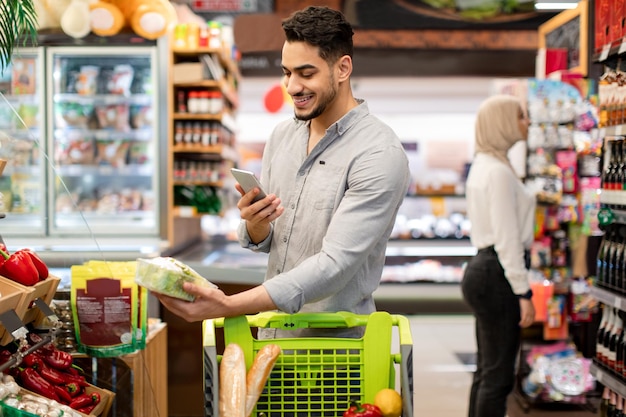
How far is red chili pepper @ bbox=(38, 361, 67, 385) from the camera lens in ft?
8.44

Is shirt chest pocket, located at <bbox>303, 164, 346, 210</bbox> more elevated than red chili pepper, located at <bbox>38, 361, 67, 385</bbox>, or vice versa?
shirt chest pocket, located at <bbox>303, 164, 346, 210</bbox>

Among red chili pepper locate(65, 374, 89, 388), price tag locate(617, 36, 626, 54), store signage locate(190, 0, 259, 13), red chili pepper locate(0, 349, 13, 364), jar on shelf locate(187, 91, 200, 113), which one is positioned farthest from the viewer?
store signage locate(190, 0, 259, 13)

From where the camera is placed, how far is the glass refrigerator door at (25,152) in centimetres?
377

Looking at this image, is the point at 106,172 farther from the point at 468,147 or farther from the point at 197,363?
the point at 468,147

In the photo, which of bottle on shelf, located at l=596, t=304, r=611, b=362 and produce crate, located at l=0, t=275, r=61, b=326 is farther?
bottle on shelf, located at l=596, t=304, r=611, b=362

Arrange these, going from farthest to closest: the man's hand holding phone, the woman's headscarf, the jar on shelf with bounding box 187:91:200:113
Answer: the jar on shelf with bounding box 187:91:200:113 < the woman's headscarf < the man's hand holding phone

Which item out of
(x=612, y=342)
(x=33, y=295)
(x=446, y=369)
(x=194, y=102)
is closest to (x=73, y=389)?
(x=33, y=295)

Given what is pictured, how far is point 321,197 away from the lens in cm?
223

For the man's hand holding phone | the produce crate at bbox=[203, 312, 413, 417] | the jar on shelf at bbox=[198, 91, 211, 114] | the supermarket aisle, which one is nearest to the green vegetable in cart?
the produce crate at bbox=[203, 312, 413, 417]

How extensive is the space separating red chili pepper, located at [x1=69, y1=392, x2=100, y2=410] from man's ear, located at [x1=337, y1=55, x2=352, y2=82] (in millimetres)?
1325

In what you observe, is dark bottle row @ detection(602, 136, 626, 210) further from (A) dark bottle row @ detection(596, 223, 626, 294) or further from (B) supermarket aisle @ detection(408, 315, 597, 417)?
(B) supermarket aisle @ detection(408, 315, 597, 417)

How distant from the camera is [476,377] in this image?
4223 mm

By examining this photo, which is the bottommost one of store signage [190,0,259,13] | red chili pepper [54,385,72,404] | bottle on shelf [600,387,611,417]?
bottle on shelf [600,387,611,417]

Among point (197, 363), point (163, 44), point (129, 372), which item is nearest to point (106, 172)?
point (163, 44)
